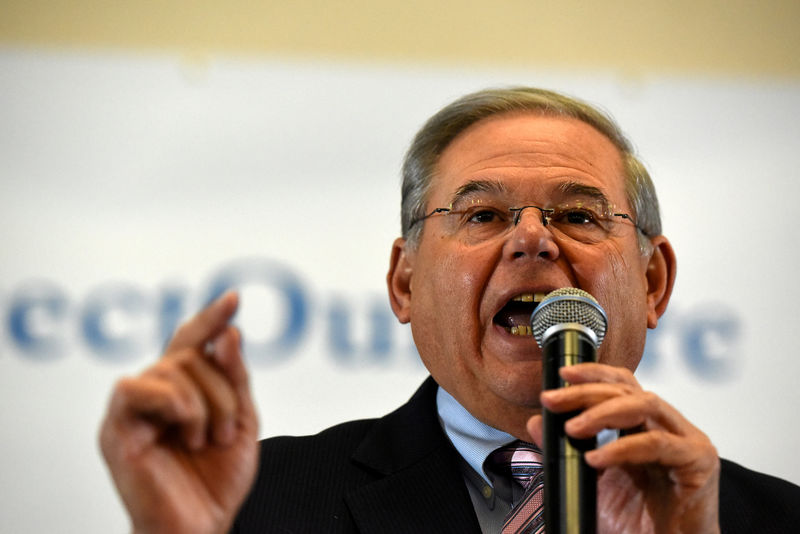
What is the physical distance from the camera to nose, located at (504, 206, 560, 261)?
1923 millimetres

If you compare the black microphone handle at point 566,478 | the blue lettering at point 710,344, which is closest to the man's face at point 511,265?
the black microphone handle at point 566,478

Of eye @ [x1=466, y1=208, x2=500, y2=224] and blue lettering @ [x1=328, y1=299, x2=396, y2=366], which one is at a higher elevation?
eye @ [x1=466, y1=208, x2=500, y2=224]

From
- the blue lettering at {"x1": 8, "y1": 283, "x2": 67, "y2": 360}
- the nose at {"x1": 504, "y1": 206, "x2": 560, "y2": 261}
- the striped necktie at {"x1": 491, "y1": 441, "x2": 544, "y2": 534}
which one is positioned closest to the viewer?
the striped necktie at {"x1": 491, "y1": 441, "x2": 544, "y2": 534}

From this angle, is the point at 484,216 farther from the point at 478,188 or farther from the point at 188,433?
the point at 188,433

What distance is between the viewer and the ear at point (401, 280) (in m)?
2.32

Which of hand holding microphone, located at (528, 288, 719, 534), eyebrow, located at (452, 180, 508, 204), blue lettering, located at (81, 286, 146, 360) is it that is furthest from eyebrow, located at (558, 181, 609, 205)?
blue lettering, located at (81, 286, 146, 360)

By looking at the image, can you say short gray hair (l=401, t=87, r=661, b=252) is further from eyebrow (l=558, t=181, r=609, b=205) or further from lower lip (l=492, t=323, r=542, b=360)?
lower lip (l=492, t=323, r=542, b=360)

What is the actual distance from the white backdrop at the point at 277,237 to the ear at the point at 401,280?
0.55 meters

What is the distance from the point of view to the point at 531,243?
6.31ft

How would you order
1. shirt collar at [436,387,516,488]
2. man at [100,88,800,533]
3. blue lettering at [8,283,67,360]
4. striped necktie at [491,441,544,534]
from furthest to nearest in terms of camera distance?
blue lettering at [8,283,67,360], shirt collar at [436,387,516,488], striped necktie at [491,441,544,534], man at [100,88,800,533]

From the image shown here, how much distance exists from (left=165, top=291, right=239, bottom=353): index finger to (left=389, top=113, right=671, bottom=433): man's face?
90 cm

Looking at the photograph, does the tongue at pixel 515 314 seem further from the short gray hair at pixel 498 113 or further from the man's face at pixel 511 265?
the short gray hair at pixel 498 113

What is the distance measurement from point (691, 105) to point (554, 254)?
1586mm

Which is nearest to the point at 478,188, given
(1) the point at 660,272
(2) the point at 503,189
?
(2) the point at 503,189
